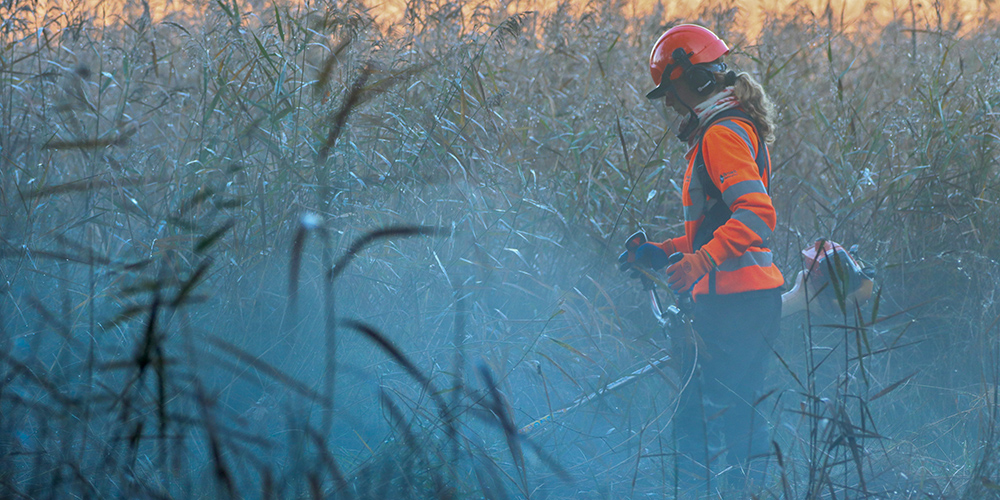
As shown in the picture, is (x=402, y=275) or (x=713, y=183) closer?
(x=713, y=183)

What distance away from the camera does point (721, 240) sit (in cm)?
207

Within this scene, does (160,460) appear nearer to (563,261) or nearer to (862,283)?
(563,261)

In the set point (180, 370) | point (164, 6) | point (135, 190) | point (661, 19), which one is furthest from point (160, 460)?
point (661, 19)

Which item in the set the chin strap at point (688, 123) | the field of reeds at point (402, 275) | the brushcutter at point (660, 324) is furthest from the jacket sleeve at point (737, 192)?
the field of reeds at point (402, 275)

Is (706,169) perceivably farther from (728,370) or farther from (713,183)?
(728,370)

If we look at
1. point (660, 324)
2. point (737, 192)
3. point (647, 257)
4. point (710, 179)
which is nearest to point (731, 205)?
point (737, 192)

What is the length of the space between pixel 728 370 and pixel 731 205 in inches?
24.2

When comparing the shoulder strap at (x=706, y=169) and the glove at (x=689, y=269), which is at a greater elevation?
the shoulder strap at (x=706, y=169)

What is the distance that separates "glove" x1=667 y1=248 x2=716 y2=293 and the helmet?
530 millimetres

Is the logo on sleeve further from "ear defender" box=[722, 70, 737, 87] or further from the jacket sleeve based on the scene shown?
"ear defender" box=[722, 70, 737, 87]

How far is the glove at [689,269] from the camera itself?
2117 mm

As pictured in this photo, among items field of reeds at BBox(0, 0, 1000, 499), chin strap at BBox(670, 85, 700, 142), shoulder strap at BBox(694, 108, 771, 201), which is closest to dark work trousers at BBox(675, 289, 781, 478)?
field of reeds at BBox(0, 0, 1000, 499)

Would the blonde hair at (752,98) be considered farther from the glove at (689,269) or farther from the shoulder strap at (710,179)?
the glove at (689,269)

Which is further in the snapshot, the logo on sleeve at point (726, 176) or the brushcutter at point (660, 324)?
the brushcutter at point (660, 324)
